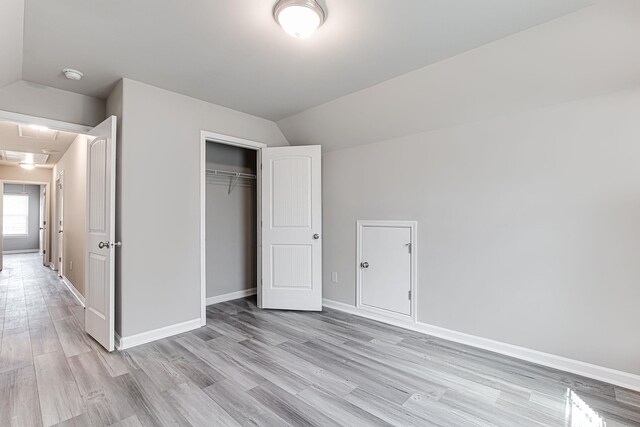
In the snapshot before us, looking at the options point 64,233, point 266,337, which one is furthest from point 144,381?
point 64,233

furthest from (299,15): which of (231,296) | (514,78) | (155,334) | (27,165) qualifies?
(27,165)

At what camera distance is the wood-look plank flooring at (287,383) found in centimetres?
177

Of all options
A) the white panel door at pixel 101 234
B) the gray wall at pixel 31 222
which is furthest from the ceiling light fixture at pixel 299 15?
the gray wall at pixel 31 222

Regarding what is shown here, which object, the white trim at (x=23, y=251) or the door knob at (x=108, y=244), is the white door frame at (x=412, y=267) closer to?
the door knob at (x=108, y=244)

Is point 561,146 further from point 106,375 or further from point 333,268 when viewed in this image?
point 106,375

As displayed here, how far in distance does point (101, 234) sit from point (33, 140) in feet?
10.1

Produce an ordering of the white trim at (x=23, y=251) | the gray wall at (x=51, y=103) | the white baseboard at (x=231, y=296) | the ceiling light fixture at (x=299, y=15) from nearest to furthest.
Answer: the ceiling light fixture at (x=299, y=15)
the gray wall at (x=51, y=103)
the white baseboard at (x=231, y=296)
the white trim at (x=23, y=251)

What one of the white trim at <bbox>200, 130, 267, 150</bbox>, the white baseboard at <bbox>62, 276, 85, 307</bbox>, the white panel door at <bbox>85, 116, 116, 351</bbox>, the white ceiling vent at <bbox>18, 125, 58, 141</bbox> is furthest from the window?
the white trim at <bbox>200, 130, 267, 150</bbox>

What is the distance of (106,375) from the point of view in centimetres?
223

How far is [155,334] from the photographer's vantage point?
9.43ft

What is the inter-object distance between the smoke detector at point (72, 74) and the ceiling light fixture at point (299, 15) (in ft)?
6.59

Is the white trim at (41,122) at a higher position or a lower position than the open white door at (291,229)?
higher

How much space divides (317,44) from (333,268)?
Answer: 2.62 m

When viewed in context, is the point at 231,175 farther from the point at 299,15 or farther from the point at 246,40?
the point at 299,15
